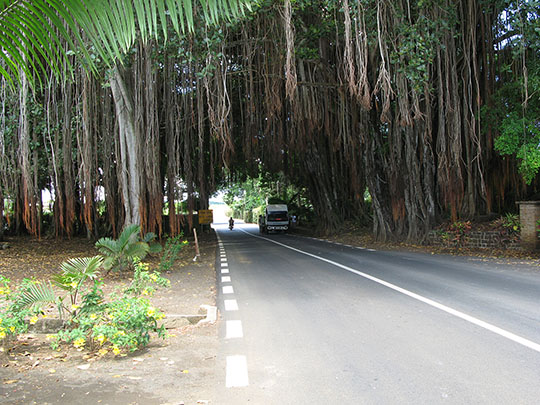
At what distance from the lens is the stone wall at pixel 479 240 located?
10734mm

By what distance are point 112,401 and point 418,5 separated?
30.9 feet

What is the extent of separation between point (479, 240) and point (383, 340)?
9.08 metres

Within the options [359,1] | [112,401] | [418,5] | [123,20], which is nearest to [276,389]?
[112,401]

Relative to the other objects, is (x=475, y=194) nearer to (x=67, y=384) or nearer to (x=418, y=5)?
(x=418, y=5)

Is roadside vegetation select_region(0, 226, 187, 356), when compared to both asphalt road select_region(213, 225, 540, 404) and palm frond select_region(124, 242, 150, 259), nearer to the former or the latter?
asphalt road select_region(213, 225, 540, 404)

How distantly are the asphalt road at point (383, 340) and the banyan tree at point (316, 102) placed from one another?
173 inches

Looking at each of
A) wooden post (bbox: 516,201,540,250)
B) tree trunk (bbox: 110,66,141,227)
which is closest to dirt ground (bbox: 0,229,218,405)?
tree trunk (bbox: 110,66,141,227)

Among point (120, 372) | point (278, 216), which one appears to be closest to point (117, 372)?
point (120, 372)

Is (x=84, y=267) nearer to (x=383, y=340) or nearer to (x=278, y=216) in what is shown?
(x=383, y=340)

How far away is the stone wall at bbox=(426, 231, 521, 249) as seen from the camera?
1073cm

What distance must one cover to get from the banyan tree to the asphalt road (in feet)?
14.4

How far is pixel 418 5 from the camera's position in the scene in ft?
29.3

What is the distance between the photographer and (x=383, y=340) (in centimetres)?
376

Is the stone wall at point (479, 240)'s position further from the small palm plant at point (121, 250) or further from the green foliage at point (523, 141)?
the small palm plant at point (121, 250)
